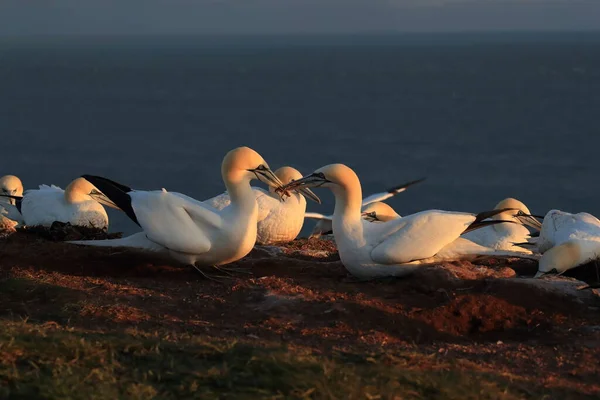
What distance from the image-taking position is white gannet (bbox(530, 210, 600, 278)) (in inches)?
334

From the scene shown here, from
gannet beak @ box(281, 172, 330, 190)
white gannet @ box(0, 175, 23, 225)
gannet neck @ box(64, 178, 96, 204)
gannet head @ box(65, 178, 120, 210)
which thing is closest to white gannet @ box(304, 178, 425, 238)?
gannet head @ box(65, 178, 120, 210)

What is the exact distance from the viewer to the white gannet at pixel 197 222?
8.70m

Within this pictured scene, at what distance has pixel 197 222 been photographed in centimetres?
888

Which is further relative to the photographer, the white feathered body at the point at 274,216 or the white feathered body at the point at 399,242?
the white feathered body at the point at 274,216

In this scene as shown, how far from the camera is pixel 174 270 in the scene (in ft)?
29.9

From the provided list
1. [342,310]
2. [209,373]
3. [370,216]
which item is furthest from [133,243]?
[370,216]

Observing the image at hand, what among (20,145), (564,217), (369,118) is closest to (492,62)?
(369,118)

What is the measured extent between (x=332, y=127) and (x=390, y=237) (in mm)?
78193

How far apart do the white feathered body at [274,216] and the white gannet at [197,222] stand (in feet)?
9.01

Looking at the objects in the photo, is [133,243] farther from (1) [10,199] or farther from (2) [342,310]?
(1) [10,199]

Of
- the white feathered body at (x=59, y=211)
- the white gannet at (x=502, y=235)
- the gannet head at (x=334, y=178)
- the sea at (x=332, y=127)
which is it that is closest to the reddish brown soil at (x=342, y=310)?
the gannet head at (x=334, y=178)

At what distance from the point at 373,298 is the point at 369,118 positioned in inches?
3409

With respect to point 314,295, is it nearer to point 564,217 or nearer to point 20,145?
point 564,217

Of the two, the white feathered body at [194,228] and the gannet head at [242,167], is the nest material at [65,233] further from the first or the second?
the gannet head at [242,167]
